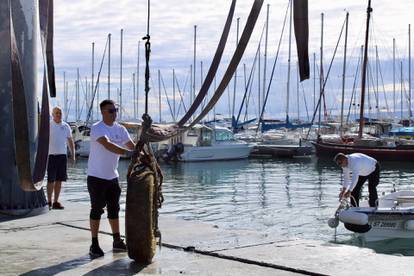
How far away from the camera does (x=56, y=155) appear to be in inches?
419

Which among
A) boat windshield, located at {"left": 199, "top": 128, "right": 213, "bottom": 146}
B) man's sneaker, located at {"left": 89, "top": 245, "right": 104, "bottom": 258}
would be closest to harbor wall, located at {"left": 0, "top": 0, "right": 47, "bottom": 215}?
man's sneaker, located at {"left": 89, "top": 245, "right": 104, "bottom": 258}

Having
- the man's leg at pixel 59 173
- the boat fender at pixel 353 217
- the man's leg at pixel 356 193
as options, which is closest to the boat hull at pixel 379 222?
the boat fender at pixel 353 217

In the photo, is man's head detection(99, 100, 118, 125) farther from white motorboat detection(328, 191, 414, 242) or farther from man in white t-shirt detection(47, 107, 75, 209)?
white motorboat detection(328, 191, 414, 242)

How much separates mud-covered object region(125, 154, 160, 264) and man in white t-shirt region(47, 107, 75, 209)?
4323 millimetres

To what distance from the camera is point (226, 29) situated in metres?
5.65

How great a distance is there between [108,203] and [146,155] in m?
0.80

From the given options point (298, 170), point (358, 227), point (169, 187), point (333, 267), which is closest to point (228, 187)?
point (169, 187)

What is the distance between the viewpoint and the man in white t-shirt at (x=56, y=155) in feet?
34.4

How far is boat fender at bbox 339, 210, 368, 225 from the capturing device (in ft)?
44.2

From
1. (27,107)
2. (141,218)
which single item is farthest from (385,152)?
(141,218)

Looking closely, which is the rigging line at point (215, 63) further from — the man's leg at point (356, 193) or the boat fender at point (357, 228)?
the man's leg at point (356, 193)

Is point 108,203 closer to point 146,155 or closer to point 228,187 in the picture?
point 146,155

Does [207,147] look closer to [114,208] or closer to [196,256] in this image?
[114,208]

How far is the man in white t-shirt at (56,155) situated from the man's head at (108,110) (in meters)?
3.73
